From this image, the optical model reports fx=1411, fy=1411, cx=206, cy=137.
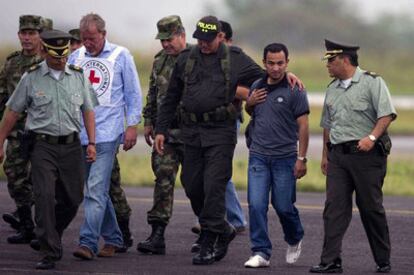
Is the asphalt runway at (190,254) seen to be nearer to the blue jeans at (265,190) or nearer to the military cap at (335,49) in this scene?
the blue jeans at (265,190)

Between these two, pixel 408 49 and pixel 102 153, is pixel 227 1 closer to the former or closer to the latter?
pixel 408 49

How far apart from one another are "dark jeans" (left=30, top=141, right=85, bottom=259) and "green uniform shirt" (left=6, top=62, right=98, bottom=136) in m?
0.14

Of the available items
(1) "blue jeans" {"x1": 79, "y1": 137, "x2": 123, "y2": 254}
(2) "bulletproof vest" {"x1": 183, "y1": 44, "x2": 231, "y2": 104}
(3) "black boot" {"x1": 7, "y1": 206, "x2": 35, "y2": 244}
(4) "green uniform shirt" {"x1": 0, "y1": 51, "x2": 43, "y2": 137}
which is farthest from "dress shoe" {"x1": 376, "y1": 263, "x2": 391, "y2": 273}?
(4) "green uniform shirt" {"x1": 0, "y1": 51, "x2": 43, "y2": 137}

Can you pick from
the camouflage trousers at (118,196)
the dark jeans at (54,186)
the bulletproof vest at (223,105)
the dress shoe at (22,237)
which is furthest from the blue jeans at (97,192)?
the dress shoe at (22,237)

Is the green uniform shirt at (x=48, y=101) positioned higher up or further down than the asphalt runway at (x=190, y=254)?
higher up

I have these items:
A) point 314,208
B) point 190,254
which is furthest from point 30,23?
point 314,208

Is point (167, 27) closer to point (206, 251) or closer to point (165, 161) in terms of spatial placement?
point (165, 161)

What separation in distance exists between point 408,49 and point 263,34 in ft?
25.0

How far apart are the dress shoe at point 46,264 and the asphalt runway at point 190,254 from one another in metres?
0.06

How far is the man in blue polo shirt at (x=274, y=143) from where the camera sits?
434 inches

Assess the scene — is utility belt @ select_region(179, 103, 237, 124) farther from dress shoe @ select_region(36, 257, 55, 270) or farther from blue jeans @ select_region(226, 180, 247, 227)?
blue jeans @ select_region(226, 180, 247, 227)

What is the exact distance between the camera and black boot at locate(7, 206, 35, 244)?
41.6 feet

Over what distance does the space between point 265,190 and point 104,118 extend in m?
1.54

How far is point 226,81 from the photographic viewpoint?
11164 mm
